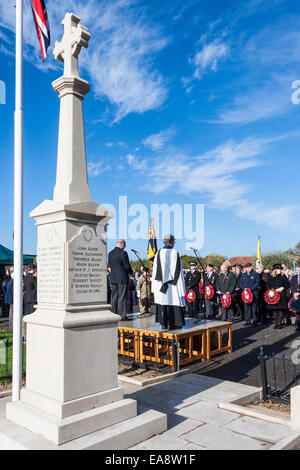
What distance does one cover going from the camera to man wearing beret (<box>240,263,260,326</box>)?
39.7ft

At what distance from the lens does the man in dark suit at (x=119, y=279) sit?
8.75 meters

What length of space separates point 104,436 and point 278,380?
12.6 feet

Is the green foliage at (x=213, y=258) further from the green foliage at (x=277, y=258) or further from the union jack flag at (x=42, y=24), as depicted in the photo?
the union jack flag at (x=42, y=24)

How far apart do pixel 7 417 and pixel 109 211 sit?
2.49 metres

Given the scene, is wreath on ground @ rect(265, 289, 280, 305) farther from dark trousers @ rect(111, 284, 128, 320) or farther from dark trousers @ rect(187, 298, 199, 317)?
dark trousers @ rect(111, 284, 128, 320)

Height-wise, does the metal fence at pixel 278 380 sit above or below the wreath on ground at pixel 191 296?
below

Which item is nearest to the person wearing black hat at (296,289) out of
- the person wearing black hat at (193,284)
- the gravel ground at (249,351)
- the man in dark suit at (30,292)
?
the gravel ground at (249,351)

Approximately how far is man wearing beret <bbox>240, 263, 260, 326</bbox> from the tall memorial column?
28.1 feet

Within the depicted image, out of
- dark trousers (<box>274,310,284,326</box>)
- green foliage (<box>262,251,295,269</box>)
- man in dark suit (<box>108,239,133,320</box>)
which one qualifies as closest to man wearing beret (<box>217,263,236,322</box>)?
dark trousers (<box>274,310,284,326</box>)

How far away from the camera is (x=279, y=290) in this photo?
456 inches

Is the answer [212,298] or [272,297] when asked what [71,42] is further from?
[212,298]

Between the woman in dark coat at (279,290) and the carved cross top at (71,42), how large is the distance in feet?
30.8

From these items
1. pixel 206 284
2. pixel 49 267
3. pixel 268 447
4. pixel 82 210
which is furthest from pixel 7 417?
pixel 206 284

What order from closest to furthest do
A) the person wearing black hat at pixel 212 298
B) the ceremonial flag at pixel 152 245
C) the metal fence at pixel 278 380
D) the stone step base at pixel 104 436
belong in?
the stone step base at pixel 104 436 → the metal fence at pixel 278 380 → the person wearing black hat at pixel 212 298 → the ceremonial flag at pixel 152 245
